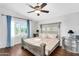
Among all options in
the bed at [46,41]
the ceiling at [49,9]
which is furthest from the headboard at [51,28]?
the ceiling at [49,9]

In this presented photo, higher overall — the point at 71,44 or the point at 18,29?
the point at 18,29

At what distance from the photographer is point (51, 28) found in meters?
1.35

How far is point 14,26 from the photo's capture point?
4.42 ft

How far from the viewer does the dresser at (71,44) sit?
114 centimetres

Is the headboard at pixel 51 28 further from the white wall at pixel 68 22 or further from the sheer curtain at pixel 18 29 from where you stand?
the sheer curtain at pixel 18 29

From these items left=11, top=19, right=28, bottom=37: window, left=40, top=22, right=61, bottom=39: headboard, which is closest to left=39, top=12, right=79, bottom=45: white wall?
left=40, top=22, right=61, bottom=39: headboard

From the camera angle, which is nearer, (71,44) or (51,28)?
(71,44)

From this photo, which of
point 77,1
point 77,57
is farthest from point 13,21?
point 77,57

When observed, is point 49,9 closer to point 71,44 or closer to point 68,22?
point 68,22

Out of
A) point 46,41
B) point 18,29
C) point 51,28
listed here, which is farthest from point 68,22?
point 18,29

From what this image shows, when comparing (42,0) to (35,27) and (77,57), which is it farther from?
(77,57)

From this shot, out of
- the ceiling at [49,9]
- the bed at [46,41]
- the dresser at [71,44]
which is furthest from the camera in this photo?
the bed at [46,41]

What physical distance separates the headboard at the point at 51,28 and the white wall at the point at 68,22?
64 millimetres

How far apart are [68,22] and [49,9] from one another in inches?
15.0
